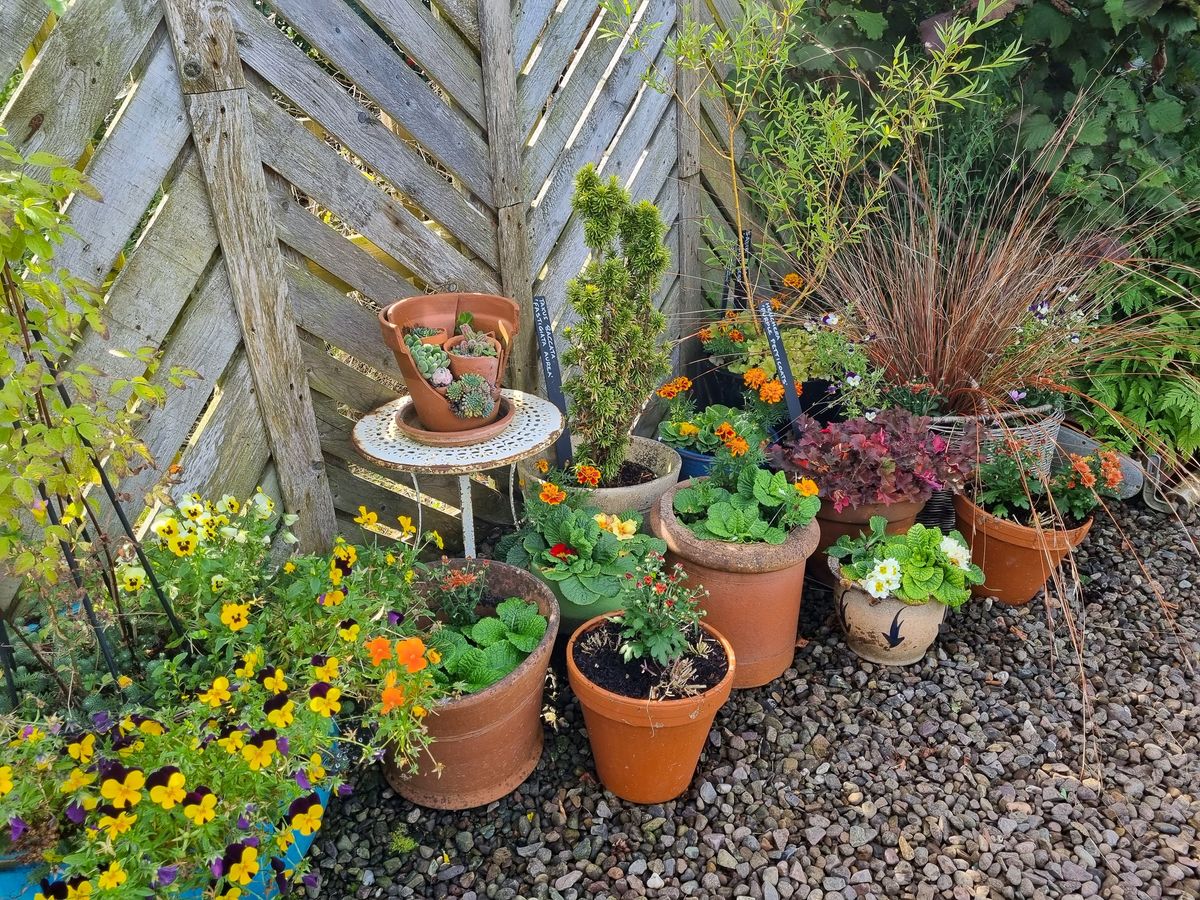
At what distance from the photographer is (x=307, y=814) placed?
4.89 ft

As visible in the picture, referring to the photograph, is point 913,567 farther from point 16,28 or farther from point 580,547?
point 16,28

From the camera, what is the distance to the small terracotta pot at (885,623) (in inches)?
95.2

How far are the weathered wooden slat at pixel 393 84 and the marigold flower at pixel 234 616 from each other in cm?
142

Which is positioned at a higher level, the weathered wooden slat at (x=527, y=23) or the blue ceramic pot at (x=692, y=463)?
the weathered wooden slat at (x=527, y=23)

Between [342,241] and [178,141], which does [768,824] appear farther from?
[178,141]

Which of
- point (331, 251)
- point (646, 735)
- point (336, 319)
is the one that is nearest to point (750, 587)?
point (646, 735)

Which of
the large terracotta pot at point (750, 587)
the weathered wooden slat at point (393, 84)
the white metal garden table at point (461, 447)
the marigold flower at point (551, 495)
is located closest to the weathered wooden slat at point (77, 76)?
the weathered wooden slat at point (393, 84)

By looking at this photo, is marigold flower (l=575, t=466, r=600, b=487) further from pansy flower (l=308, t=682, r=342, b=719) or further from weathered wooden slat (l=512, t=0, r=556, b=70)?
weathered wooden slat (l=512, t=0, r=556, b=70)

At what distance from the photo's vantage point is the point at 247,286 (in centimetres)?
211

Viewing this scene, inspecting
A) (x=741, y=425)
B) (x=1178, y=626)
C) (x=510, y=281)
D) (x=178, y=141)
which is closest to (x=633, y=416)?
(x=741, y=425)

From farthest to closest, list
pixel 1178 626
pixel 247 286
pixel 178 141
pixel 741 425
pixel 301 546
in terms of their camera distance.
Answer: pixel 741 425 < pixel 1178 626 < pixel 301 546 < pixel 247 286 < pixel 178 141

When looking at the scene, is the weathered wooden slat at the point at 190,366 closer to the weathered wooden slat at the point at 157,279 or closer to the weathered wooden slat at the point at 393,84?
the weathered wooden slat at the point at 157,279

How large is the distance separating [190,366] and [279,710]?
1.00 meters

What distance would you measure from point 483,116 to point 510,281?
1.68 ft
